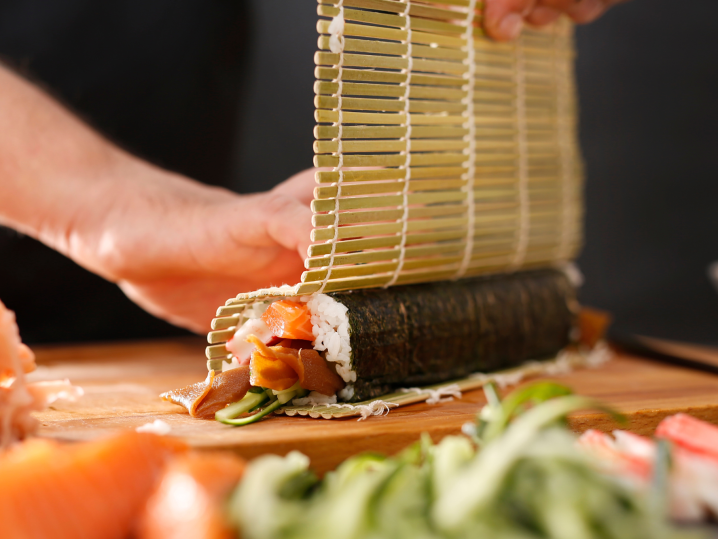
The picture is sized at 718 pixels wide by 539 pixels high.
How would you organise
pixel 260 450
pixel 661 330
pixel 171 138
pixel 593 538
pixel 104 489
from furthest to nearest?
pixel 661 330 < pixel 171 138 < pixel 260 450 < pixel 104 489 < pixel 593 538

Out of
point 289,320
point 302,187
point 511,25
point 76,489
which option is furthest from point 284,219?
point 511,25

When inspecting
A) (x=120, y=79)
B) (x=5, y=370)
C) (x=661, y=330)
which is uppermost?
(x=120, y=79)

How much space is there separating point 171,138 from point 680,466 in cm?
204

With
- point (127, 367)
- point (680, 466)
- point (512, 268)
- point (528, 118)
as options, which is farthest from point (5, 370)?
point (528, 118)

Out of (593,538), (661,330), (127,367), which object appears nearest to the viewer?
(593,538)

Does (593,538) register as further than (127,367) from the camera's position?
No

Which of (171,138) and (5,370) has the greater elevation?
(171,138)

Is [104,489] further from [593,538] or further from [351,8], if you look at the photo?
[351,8]

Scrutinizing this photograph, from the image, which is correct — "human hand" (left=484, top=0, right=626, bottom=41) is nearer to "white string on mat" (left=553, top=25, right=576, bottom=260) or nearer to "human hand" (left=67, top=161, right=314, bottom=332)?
"white string on mat" (left=553, top=25, right=576, bottom=260)

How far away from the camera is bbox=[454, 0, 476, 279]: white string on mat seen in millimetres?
1543

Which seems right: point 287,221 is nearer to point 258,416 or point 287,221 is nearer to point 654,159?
point 258,416

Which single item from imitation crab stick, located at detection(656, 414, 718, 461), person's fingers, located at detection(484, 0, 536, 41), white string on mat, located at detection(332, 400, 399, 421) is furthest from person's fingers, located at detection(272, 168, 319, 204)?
imitation crab stick, located at detection(656, 414, 718, 461)

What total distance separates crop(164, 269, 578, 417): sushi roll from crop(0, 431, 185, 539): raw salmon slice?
37 centimetres

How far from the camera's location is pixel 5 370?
1039 mm
